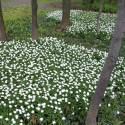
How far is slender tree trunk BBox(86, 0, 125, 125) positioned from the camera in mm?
8641

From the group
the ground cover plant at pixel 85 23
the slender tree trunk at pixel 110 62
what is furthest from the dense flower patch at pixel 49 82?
the ground cover plant at pixel 85 23

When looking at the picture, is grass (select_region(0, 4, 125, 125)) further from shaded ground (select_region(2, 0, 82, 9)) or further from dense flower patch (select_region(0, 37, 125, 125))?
shaded ground (select_region(2, 0, 82, 9))

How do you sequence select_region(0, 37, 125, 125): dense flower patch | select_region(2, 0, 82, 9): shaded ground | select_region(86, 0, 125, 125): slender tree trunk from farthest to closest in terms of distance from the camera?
select_region(2, 0, 82, 9): shaded ground → select_region(0, 37, 125, 125): dense flower patch → select_region(86, 0, 125, 125): slender tree trunk

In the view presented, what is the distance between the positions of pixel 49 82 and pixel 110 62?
3245 millimetres

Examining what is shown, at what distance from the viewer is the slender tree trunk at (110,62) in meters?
8.64

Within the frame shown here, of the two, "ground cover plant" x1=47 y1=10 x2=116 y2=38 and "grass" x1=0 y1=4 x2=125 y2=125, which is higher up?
"grass" x1=0 y1=4 x2=125 y2=125

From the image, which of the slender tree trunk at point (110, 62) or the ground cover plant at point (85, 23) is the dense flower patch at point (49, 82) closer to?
the slender tree trunk at point (110, 62)

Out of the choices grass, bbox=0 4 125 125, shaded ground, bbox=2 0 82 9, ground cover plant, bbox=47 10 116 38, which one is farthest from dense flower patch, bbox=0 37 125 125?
shaded ground, bbox=2 0 82 9

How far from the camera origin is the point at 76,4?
3662 centimetres

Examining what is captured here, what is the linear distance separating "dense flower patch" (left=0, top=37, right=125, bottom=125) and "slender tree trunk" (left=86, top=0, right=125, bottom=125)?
1.99 ft

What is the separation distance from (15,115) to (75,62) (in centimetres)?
482

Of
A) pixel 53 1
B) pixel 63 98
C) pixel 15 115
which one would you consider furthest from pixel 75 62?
pixel 53 1

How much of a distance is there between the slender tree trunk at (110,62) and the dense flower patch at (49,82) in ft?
1.99

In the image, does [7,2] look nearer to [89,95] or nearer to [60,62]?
[60,62]
